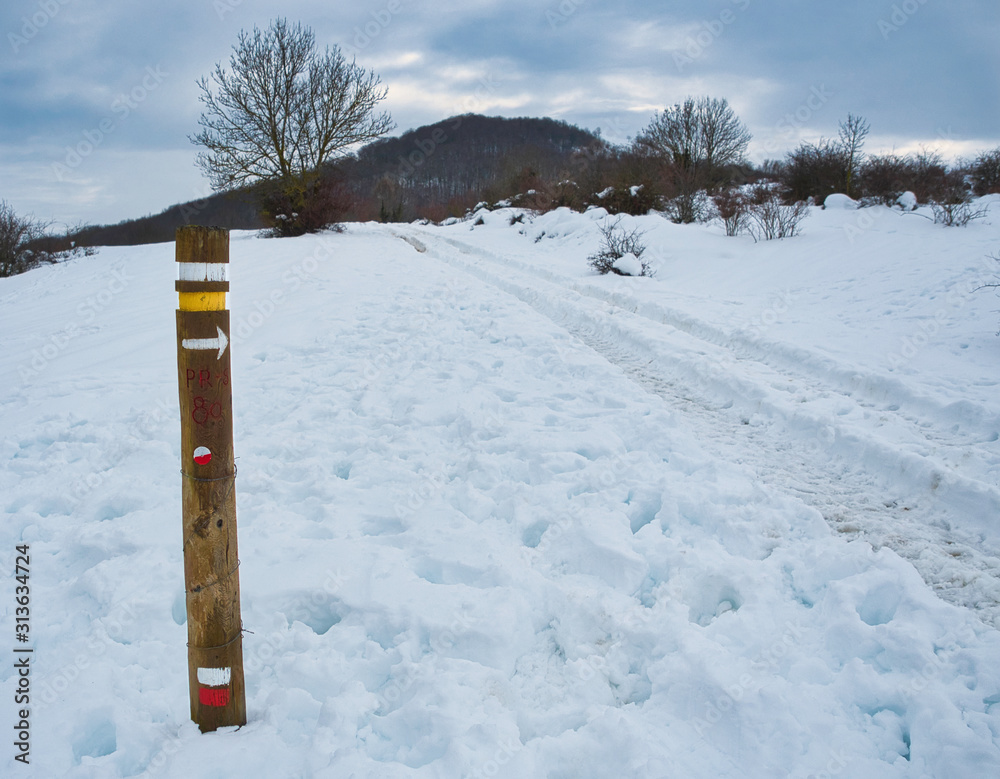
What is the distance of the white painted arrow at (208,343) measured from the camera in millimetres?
1849

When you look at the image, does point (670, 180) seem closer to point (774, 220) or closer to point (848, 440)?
point (774, 220)

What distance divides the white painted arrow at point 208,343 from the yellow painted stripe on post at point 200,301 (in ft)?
0.23

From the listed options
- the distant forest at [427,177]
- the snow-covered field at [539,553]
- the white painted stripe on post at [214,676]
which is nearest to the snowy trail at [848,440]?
the snow-covered field at [539,553]

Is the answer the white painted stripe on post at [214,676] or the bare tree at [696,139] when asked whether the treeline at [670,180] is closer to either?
the bare tree at [696,139]

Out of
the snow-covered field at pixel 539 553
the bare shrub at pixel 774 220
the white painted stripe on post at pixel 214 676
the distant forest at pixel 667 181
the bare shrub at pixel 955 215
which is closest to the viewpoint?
the white painted stripe on post at pixel 214 676

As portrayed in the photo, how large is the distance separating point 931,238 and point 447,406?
10.4 metres

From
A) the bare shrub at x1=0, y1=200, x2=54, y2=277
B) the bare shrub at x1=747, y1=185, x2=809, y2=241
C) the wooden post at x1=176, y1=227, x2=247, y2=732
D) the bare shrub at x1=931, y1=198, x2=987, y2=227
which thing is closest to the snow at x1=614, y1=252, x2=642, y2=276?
the bare shrub at x1=747, y1=185, x2=809, y2=241

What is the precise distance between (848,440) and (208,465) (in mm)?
4298

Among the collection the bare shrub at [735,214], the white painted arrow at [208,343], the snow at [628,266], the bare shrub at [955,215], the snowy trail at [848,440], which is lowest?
the snowy trail at [848,440]

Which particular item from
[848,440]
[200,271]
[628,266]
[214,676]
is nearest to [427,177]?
[628,266]

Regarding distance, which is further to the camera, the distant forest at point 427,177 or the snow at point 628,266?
the distant forest at point 427,177

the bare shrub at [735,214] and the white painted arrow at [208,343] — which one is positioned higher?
the bare shrub at [735,214]

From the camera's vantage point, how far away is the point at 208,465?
1.91m

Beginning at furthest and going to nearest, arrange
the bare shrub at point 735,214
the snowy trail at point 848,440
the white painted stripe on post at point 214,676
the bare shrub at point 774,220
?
the bare shrub at point 735,214
the bare shrub at point 774,220
the snowy trail at point 848,440
the white painted stripe on post at point 214,676
